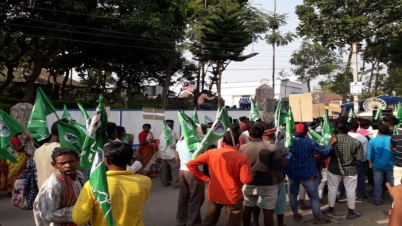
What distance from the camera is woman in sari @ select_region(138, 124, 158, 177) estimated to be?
1016cm

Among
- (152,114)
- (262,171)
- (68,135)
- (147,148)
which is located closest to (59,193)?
(68,135)

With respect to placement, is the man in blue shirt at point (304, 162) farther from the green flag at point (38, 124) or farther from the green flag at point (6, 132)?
the green flag at point (6, 132)

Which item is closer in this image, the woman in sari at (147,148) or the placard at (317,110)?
the placard at (317,110)

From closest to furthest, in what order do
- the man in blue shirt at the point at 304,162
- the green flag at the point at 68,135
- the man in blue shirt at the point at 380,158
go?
the green flag at the point at 68,135 < the man in blue shirt at the point at 304,162 < the man in blue shirt at the point at 380,158

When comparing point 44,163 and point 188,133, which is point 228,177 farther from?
point 44,163

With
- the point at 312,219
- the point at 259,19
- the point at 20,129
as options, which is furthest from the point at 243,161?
the point at 259,19

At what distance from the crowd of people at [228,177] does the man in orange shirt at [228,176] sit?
1cm

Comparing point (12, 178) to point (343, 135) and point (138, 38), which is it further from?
point (138, 38)

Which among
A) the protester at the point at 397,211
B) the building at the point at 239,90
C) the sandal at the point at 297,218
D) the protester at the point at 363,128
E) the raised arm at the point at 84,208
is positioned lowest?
the sandal at the point at 297,218

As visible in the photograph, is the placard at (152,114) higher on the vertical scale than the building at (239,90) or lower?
lower

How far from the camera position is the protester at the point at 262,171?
5.48m

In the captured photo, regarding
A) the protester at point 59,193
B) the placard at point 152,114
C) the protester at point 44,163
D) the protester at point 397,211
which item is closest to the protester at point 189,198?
the protester at point 44,163

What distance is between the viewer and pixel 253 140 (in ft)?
18.3

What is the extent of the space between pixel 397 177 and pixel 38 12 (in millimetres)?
15235
